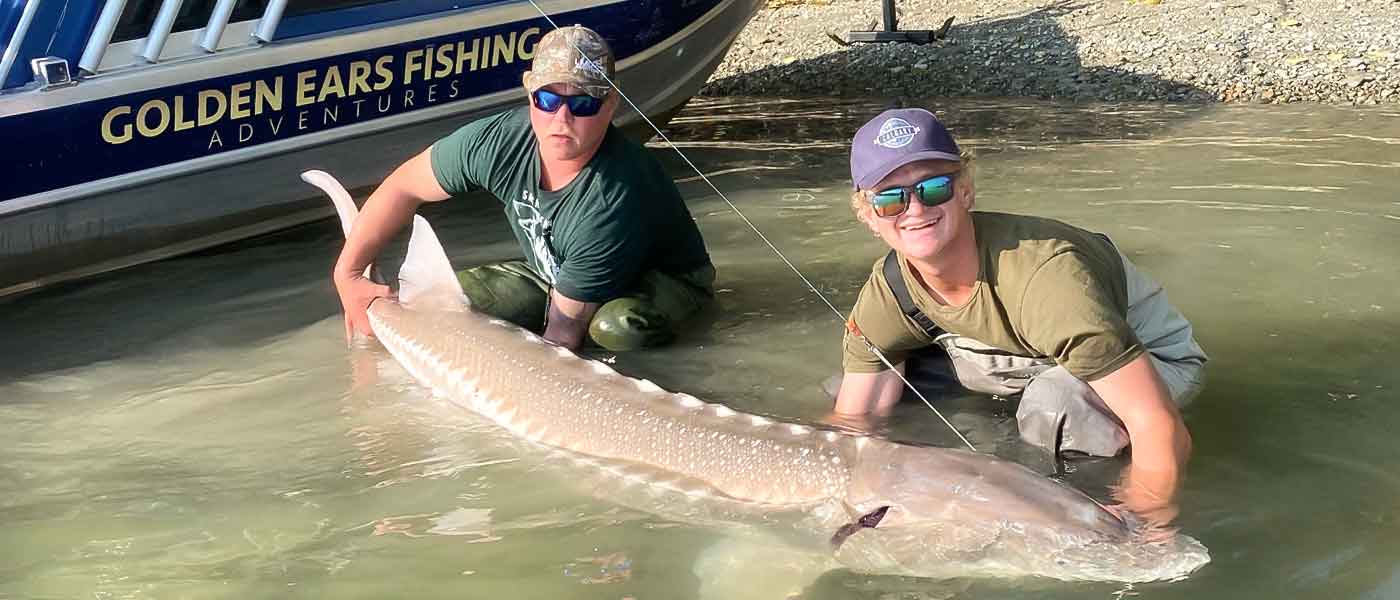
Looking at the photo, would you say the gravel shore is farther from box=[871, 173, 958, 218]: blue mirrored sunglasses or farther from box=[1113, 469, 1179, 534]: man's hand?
box=[871, 173, 958, 218]: blue mirrored sunglasses

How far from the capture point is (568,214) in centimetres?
400

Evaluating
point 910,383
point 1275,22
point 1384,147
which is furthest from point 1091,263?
point 1275,22

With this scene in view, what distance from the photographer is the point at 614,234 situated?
13.2 feet

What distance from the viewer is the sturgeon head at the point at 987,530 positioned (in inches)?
98.4

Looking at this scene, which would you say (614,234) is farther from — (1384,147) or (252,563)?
(1384,147)

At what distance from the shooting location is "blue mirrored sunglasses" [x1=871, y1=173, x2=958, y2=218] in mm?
2656

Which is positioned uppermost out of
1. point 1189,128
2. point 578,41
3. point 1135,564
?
point 578,41

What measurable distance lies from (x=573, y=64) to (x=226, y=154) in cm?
213

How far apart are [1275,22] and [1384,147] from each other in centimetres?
235

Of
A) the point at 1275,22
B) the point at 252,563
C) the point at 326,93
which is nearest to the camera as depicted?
the point at 252,563

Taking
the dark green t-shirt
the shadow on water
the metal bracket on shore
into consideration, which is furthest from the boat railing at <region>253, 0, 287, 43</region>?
the metal bracket on shore

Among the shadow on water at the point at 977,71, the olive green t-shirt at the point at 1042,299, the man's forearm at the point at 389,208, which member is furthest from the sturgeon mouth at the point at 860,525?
the shadow on water at the point at 977,71

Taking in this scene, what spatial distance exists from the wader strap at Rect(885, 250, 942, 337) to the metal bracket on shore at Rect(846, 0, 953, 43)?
617 centimetres

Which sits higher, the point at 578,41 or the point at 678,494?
the point at 578,41
